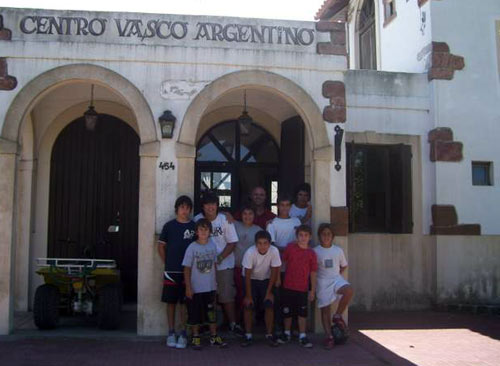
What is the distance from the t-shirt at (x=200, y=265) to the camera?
6.46 m

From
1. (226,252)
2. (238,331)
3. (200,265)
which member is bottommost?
(238,331)

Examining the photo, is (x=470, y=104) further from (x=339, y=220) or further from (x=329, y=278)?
(x=329, y=278)

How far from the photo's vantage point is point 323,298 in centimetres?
691

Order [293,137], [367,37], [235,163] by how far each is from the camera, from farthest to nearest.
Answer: [367,37], [235,163], [293,137]

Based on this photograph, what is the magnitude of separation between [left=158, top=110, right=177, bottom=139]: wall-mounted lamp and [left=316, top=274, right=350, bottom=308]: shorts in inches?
107

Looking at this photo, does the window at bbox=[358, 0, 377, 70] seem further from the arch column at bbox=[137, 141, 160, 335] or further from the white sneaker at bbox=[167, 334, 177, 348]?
the white sneaker at bbox=[167, 334, 177, 348]

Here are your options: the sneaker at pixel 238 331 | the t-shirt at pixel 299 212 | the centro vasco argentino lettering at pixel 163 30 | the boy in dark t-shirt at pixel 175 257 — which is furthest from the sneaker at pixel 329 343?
the centro vasco argentino lettering at pixel 163 30

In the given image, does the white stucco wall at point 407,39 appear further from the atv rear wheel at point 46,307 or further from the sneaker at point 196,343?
the atv rear wheel at point 46,307

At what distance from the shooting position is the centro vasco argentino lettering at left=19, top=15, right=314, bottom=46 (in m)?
7.25

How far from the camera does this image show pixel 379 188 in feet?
32.3

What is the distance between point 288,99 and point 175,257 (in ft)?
8.80

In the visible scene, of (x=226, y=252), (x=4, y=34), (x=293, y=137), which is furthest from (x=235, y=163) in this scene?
(x=4, y=34)

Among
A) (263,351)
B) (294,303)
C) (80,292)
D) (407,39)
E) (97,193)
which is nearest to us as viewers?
(263,351)

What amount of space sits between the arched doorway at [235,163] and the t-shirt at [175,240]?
311 centimetres
